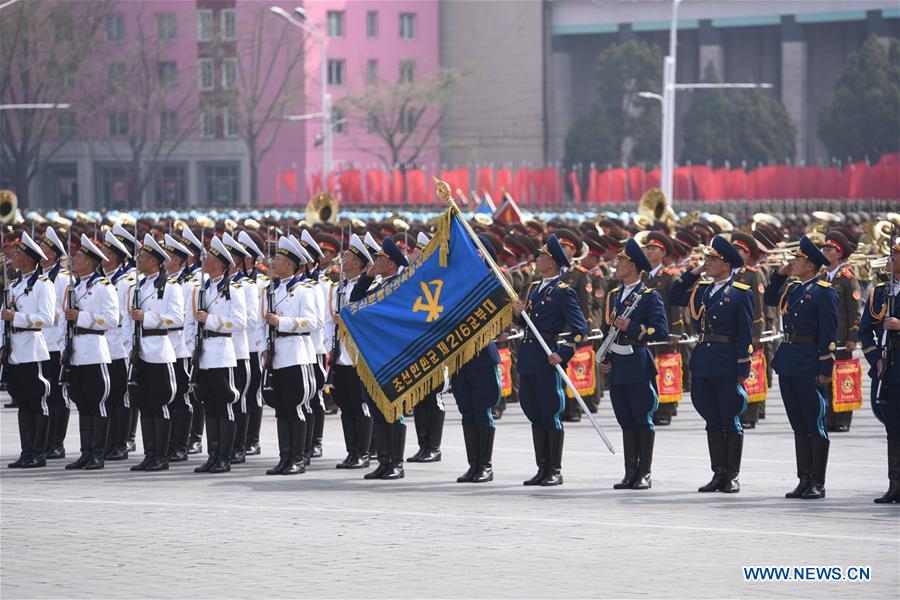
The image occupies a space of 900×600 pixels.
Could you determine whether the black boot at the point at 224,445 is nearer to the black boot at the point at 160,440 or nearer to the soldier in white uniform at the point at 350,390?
the black boot at the point at 160,440

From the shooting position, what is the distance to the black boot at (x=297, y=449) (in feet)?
46.2

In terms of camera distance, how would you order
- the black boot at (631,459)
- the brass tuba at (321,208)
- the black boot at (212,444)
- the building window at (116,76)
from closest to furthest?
the black boot at (631,459)
the black boot at (212,444)
the brass tuba at (321,208)
the building window at (116,76)

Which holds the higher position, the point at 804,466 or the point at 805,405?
the point at 805,405

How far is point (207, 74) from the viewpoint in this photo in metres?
81.4

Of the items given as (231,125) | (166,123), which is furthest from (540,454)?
(231,125)

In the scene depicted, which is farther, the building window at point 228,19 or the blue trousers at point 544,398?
the building window at point 228,19

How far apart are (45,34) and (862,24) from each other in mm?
36033

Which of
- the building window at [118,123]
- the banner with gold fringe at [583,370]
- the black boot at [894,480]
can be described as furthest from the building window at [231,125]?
the black boot at [894,480]

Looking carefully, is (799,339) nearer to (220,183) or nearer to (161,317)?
(161,317)

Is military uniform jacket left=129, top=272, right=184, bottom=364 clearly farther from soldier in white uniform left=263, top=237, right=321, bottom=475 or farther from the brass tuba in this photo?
the brass tuba

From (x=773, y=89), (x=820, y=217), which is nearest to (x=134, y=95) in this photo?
(x=773, y=89)

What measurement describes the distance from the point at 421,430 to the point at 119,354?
8.16 feet

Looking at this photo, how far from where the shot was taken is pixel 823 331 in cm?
1252

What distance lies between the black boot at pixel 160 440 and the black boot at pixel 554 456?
9.89ft
